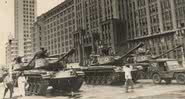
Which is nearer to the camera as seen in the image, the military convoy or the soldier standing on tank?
the military convoy

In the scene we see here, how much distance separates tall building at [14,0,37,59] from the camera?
146750 mm

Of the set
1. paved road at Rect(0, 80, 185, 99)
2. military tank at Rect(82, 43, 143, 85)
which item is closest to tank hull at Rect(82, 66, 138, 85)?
military tank at Rect(82, 43, 143, 85)

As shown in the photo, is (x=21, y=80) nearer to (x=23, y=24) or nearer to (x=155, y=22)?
(x=155, y=22)

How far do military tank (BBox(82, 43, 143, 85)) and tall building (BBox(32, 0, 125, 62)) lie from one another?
32.5 metres

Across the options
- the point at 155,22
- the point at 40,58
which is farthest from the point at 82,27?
the point at 40,58

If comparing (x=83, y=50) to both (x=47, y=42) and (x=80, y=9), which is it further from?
(x=47, y=42)

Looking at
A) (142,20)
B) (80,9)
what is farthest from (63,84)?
(80,9)

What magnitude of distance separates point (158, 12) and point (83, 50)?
102ft

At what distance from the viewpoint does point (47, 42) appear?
121 metres

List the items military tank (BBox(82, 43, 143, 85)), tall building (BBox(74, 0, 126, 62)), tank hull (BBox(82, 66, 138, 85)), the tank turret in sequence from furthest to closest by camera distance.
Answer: tall building (BBox(74, 0, 126, 62))
the tank turret
military tank (BBox(82, 43, 143, 85))
tank hull (BBox(82, 66, 138, 85))

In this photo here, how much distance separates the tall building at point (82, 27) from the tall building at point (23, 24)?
74.4 ft

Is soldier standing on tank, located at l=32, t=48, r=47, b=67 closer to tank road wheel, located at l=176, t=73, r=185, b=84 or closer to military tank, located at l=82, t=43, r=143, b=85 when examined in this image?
military tank, located at l=82, t=43, r=143, b=85

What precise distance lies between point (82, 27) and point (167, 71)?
65.2 meters

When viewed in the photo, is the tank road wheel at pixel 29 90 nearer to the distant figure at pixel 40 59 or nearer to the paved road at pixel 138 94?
the paved road at pixel 138 94
